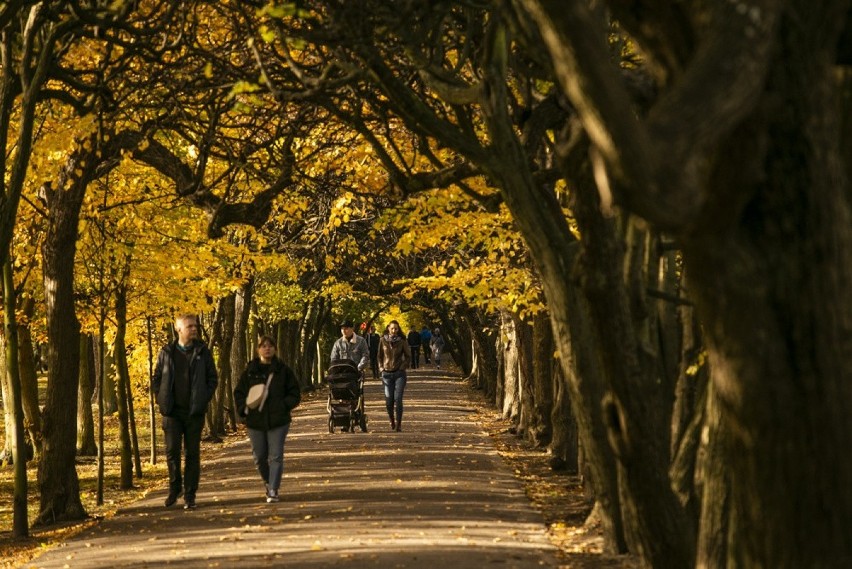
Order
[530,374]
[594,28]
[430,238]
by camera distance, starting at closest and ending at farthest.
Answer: [594,28]
[430,238]
[530,374]

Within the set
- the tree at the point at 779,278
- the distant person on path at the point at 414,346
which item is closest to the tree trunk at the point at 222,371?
the tree at the point at 779,278

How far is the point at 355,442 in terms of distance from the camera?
1040 inches

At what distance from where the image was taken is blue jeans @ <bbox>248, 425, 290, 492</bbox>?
16.4 meters

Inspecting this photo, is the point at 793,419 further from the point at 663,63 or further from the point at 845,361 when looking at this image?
the point at 663,63

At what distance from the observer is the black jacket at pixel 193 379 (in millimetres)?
15945

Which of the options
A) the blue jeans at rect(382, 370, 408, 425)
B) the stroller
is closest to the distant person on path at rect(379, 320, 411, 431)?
the blue jeans at rect(382, 370, 408, 425)

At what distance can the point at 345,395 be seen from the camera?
2852cm

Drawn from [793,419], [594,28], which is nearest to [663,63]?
[594,28]

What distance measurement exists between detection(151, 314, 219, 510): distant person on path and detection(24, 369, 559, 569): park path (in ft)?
1.63

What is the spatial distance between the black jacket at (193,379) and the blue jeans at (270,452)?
81cm

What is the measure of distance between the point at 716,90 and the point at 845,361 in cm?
142

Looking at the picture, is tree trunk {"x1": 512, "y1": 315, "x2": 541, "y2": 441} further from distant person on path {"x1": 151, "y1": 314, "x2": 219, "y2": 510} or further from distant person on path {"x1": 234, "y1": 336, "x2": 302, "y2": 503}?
distant person on path {"x1": 151, "y1": 314, "x2": 219, "y2": 510}

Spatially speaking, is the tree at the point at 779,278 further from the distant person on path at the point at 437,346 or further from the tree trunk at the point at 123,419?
the distant person on path at the point at 437,346

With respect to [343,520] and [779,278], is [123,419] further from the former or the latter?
[779,278]
